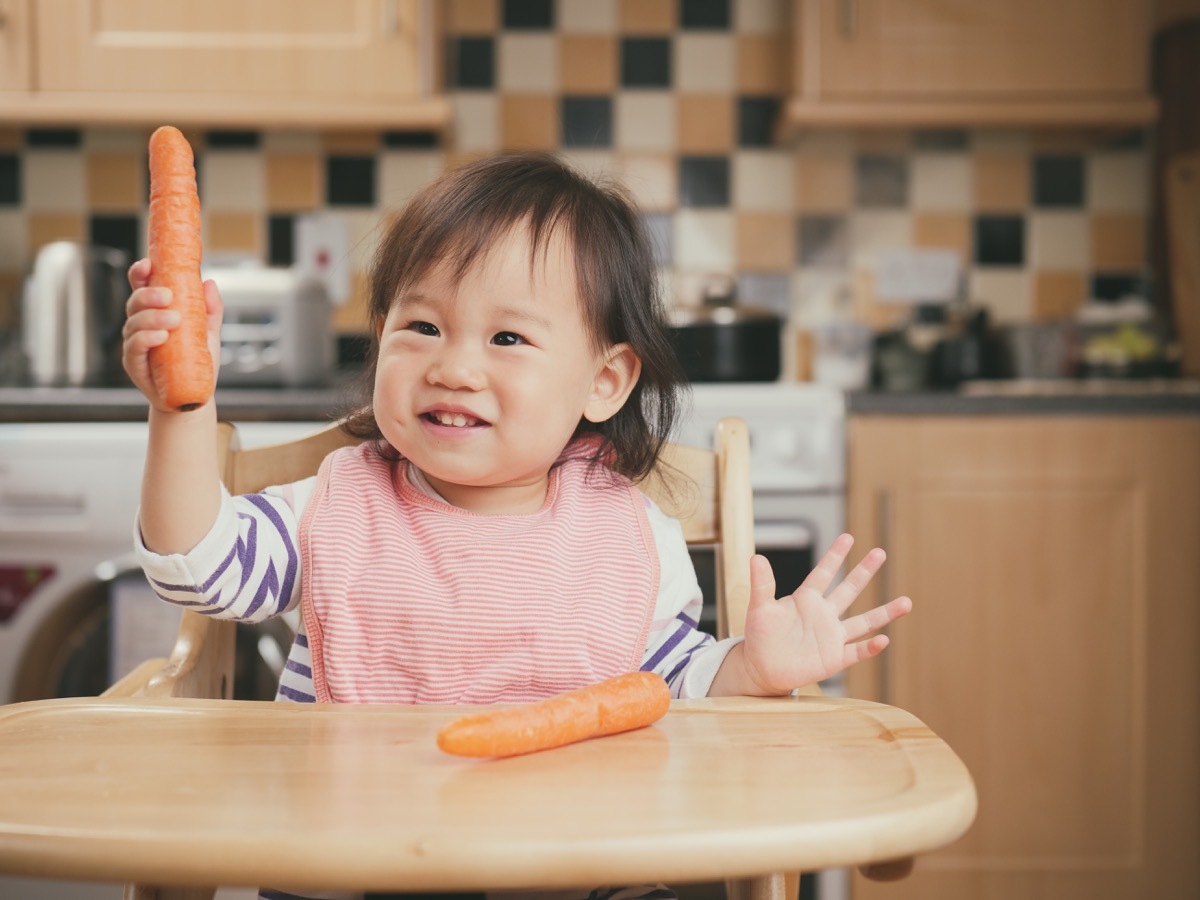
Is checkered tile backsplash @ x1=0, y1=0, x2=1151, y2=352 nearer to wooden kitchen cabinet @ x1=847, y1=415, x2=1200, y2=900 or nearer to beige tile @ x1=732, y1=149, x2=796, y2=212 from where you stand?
beige tile @ x1=732, y1=149, x2=796, y2=212

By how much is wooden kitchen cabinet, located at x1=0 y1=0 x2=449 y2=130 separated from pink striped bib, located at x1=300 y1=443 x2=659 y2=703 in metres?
1.27

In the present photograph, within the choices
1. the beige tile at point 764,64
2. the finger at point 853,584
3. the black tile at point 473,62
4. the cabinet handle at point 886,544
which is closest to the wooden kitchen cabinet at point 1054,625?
the cabinet handle at point 886,544

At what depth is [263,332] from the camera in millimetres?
2025

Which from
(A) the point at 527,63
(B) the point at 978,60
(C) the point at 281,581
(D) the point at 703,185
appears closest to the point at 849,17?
(B) the point at 978,60

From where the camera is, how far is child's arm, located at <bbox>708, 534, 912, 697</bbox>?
777 mm

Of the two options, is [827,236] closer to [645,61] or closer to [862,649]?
[645,61]

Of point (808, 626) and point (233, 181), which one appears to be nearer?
point (808, 626)

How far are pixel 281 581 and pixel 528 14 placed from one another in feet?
5.93

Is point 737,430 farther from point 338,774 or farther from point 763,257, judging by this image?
point 763,257

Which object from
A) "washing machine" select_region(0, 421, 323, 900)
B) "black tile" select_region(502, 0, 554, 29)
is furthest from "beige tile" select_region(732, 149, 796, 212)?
"washing machine" select_region(0, 421, 323, 900)

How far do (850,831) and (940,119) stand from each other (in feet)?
5.99

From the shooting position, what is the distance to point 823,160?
2414mm

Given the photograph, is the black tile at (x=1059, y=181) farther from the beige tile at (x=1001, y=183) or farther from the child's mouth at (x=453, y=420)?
the child's mouth at (x=453, y=420)

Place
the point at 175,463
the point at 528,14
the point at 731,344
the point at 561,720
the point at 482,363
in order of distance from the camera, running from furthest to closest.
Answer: the point at 528,14, the point at 731,344, the point at 482,363, the point at 175,463, the point at 561,720
